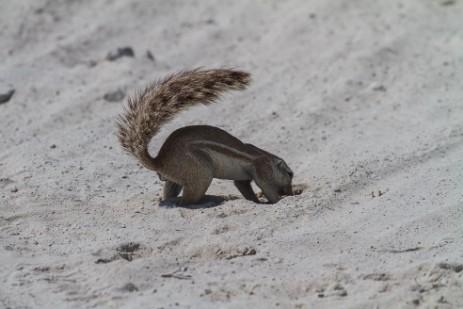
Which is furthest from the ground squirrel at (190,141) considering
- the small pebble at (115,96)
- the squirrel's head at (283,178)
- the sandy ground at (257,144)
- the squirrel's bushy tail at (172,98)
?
the small pebble at (115,96)

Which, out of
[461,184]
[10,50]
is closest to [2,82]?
[10,50]

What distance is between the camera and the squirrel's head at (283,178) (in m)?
7.59

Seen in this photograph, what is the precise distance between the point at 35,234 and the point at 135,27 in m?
6.96

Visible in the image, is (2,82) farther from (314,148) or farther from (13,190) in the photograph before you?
(314,148)

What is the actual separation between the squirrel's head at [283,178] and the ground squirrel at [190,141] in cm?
16

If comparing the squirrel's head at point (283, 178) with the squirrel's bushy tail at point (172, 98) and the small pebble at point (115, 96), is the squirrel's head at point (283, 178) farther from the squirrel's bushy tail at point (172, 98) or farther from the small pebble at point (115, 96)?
the small pebble at point (115, 96)

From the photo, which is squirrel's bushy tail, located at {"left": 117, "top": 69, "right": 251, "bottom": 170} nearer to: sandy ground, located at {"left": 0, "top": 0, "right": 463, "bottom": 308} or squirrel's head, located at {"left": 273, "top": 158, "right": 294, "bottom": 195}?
sandy ground, located at {"left": 0, "top": 0, "right": 463, "bottom": 308}

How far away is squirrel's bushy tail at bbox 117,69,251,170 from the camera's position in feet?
22.9

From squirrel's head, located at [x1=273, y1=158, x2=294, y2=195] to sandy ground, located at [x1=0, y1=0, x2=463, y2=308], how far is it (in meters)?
0.25

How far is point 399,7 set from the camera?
13023 millimetres

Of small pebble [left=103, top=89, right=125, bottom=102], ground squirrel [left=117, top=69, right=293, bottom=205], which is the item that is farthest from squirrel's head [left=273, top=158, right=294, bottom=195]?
small pebble [left=103, top=89, right=125, bottom=102]

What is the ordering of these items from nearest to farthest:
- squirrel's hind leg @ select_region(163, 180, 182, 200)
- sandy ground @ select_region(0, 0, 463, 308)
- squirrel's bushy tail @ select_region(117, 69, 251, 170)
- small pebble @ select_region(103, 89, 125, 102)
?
1. sandy ground @ select_region(0, 0, 463, 308)
2. squirrel's bushy tail @ select_region(117, 69, 251, 170)
3. squirrel's hind leg @ select_region(163, 180, 182, 200)
4. small pebble @ select_region(103, 89, 125, 102)

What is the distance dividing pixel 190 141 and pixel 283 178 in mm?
1008

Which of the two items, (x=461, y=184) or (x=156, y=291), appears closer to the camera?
(x=156, y=291)
